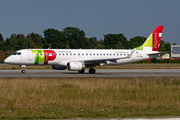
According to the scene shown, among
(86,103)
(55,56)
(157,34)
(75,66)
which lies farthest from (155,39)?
(86,103)

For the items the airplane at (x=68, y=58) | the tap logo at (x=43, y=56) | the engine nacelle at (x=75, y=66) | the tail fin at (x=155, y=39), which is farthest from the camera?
the tail fin at (x=155, y=39)

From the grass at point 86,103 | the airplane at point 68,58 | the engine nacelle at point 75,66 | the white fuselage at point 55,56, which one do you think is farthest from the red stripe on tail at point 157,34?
the grass at point 86,103

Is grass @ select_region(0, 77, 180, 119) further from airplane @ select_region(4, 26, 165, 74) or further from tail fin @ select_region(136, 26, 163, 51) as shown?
tail fin @ select_region(136, 26, 163, 51)

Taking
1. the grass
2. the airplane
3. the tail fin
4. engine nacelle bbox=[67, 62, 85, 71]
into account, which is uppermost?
the tail fin

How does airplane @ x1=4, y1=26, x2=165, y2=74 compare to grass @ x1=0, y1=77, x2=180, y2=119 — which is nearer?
grass @ x1=0, y1=77, x2=180, y2=119

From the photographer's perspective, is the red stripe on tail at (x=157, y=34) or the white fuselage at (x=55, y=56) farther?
the red stripe on tail at (x=157, y=34)

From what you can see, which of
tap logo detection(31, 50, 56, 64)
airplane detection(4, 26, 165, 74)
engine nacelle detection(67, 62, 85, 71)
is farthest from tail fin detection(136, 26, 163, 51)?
tap logo detection(31, 50, 56, 64)

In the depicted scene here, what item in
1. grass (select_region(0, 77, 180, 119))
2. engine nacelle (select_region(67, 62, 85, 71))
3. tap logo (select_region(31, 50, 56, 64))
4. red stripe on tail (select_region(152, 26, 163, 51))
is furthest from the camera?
red stripe on tail (select_region(152, 26, 163, 51))

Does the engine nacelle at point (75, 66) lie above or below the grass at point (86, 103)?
above

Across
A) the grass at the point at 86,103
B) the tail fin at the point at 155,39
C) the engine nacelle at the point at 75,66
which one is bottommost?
the grass at the point at 86,103

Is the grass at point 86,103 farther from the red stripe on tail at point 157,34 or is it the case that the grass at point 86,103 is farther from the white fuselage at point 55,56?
the red stripe on tail at point 157,34

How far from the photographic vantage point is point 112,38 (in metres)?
174

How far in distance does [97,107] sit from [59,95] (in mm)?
3919

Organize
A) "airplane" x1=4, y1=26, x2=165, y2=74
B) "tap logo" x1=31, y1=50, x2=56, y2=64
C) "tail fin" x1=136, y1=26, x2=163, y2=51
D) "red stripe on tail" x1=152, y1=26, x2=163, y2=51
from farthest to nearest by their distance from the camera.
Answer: "red stripe on tail" x1=152, y1=26, x2=163, y2=51, "tail fin" x1=136, y1=26, x2=163, y2=51, "tap logo" x1=31, y1=50, x2=56, y2=64, "airplane" x1=4, y1=26, x2=165, y2=74
